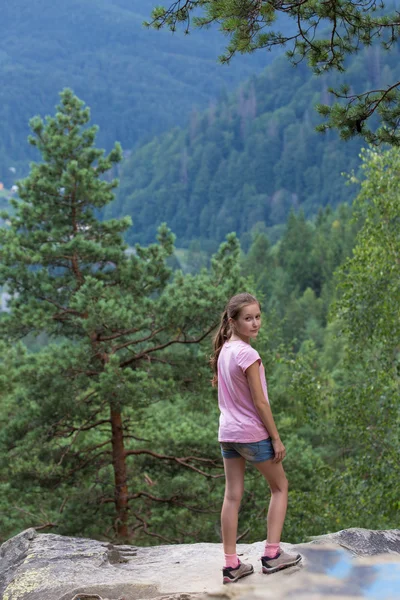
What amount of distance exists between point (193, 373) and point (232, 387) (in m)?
9.15

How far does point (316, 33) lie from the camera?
247 inches

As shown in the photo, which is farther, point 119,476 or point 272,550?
point 119,476

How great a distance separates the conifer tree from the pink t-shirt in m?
7.52

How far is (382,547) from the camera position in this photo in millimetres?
5609

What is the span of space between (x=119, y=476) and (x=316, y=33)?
9674 mm

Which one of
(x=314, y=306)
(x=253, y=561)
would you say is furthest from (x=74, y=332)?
(x=314, y=306)

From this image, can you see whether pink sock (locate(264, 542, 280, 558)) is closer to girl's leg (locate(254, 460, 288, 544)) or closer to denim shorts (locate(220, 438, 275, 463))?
girl's leg (locate(254, 460, 288, 544))

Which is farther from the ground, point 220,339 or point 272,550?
point 220,339

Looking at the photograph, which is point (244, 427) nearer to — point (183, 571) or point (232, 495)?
point (232, 495)

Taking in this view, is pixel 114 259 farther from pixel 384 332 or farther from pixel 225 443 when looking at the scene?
pixel 225 443

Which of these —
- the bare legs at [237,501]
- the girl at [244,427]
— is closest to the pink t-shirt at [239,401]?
the girl at [244,427]

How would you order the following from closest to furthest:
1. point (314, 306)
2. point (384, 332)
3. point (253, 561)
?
point (253, 561) < point (384, 332) < point (314, 306)

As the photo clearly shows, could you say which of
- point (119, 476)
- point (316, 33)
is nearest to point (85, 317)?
point (119, 476)

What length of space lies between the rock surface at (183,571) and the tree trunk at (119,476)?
710 cm
